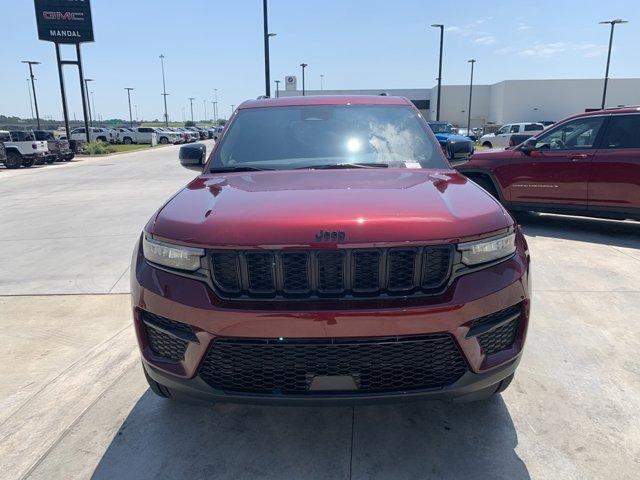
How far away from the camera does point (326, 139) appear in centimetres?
359

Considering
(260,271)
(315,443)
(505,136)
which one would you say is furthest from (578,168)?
(505,136)

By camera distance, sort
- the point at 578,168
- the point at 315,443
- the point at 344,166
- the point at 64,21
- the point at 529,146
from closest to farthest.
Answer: the point at 315,443
the point at 344,166
the point at 578,168
the point at 529,146
the point at 64,21

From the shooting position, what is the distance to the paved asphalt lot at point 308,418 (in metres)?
2.46

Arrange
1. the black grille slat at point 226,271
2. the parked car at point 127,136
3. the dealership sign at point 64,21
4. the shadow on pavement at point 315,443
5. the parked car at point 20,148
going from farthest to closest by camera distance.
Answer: the parked car at point 127,136
the dealership sign at point 64,21
the parked car at point 20,148
the shadow on pavement at point 315,443
the black grille slat at point 226,271

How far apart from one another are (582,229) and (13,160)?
A: 23.0 metres

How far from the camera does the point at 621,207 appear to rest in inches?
272

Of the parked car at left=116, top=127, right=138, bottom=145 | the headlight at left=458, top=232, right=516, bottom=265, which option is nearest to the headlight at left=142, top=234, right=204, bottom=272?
the headlight at left=458, top=232, right=516, bottom=265

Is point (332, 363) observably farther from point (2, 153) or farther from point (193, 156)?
point (2, 153)

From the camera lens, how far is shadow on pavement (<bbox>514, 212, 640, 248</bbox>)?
7.07 m

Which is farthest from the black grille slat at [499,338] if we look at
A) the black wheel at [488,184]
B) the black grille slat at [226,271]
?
the black wheel at [488,184]

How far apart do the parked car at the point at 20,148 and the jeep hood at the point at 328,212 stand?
2282 centimetres

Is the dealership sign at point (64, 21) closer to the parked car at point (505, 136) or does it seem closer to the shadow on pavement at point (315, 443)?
the parked car at point (505, 136)

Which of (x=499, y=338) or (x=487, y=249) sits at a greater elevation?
(x=487, y=249)

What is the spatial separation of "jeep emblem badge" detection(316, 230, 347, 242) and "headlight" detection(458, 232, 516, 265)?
0.53 meters
